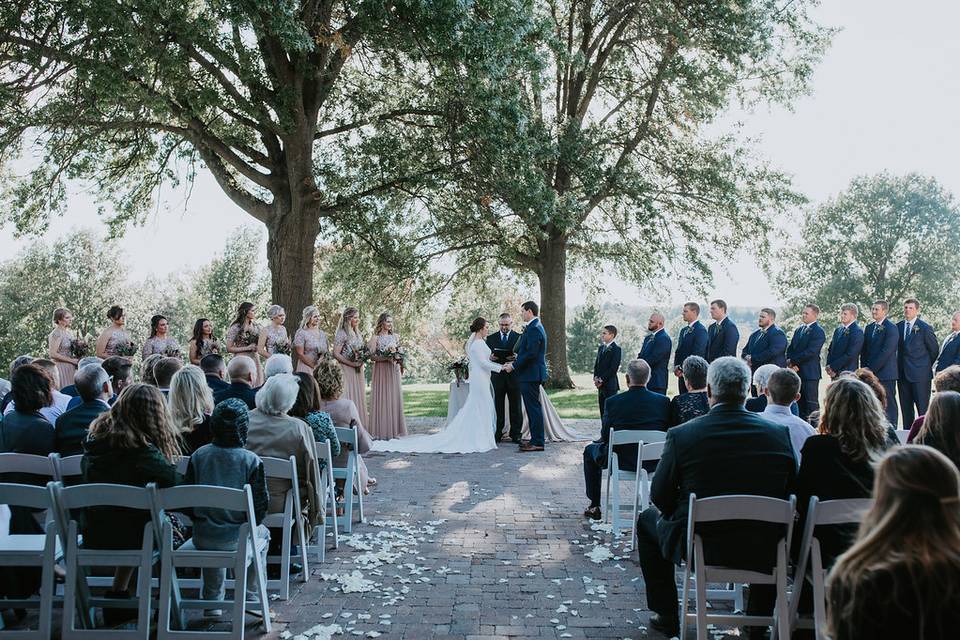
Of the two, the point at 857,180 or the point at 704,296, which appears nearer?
the point at 704,296

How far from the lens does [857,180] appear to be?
147ft

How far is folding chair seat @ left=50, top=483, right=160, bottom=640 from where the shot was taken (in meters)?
4.20

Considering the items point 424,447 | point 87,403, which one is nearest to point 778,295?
point 424,447

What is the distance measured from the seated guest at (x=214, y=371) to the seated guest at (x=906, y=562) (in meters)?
6.36

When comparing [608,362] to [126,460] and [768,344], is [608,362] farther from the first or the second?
[126,460]

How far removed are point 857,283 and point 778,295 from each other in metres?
4.28

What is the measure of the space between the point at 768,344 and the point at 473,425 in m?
5.17

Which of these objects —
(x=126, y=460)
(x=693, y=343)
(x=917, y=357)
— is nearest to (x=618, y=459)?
(x=126, y=460)

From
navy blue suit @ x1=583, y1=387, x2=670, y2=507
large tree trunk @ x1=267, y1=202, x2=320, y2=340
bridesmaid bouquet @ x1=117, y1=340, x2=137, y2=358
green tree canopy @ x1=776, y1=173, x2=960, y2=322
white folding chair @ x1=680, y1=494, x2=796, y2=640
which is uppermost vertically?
green tree canopy @ x1=776, y1=173, x2=960, y2=322

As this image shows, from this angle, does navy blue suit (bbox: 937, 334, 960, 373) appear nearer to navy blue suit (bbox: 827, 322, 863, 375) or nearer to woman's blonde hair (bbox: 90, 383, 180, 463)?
navy blue suit (bbox: 827, 322, 863, 375)

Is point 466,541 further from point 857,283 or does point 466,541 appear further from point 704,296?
point 857,283

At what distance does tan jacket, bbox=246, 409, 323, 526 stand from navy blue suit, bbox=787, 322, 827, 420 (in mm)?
9673

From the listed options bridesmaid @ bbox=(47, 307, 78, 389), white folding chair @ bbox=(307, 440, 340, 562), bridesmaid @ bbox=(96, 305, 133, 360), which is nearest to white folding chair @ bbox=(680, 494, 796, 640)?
white folding chair @ bbox=(307, 440, 340, 562)

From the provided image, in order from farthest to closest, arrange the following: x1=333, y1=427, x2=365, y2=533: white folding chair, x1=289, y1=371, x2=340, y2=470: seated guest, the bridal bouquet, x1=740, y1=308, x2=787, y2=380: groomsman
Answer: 1. the bridal bouquet
2. x1=740, y1=308, x2=787, y2=380: groomsman
3. x1=333, y1=427, x2=365, y2=533: white folding chair
4. x1=289, y1=371, x2=340, y2=470: seated guest
